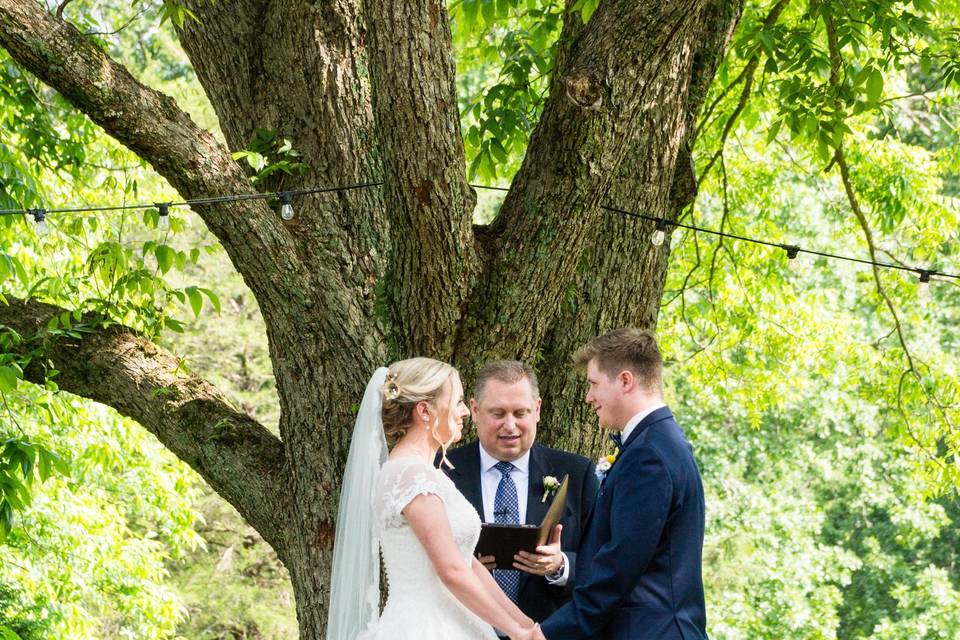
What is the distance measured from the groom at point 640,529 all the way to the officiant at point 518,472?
0.60 m

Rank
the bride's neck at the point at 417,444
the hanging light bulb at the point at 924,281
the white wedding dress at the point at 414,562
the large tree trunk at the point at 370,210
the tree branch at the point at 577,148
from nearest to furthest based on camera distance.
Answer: the white wedding dress at the point at 414,562 < the bride's neck at the point at 417,444 < the large tree trunk at the point at 370,210 < the tree branch at the point at 577,148 < the hanging light bulb at the point at 924,281

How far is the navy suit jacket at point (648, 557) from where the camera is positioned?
353cm

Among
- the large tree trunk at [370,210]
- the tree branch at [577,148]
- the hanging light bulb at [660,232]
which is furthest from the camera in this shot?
the hanging light bulb at [660,232]

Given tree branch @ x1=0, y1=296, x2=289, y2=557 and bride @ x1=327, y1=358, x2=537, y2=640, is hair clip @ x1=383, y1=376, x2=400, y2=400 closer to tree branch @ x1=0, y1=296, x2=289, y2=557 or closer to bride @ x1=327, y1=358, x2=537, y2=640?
bride @ x1=327, y1=358, x2=537, y2=640

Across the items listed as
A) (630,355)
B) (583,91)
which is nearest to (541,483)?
(630,355)

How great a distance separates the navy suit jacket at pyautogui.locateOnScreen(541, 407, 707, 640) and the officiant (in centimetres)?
61

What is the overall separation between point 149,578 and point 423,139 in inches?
308

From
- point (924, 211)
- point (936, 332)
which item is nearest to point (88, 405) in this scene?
point (924, 211)

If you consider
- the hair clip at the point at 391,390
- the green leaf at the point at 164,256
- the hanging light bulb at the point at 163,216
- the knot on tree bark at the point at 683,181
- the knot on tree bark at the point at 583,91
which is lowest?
the hair clip at the point at 391,390

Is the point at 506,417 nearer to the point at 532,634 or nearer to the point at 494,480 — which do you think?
the point at 494,480

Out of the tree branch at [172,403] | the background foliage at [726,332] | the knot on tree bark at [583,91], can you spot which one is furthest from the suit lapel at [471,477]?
the knot on tree bark at [583,91]

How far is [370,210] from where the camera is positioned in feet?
16.8

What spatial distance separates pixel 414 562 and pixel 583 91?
1.82m

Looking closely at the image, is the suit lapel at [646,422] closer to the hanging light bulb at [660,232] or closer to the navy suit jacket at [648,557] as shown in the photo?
the navy suit jacket at [648,557]
